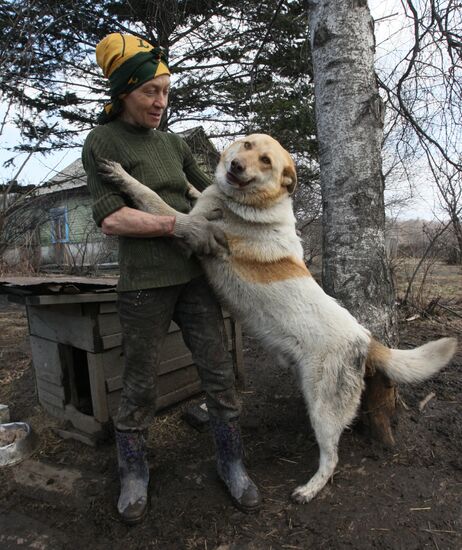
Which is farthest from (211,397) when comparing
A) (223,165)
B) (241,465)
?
(223,165)

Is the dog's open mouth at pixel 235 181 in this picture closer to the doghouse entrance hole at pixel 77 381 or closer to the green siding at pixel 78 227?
the doghouse entrance hole at pixel 77 381

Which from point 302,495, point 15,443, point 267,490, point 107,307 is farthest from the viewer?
point 107,307

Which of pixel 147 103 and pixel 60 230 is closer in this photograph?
pixel 147 103

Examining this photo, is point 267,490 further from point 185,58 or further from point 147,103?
point 185,58

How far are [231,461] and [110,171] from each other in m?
1.72

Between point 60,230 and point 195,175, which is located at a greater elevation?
point 60,230

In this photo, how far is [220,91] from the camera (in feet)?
28.2

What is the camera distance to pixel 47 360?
310 cm

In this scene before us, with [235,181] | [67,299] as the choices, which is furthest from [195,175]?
[67,299]

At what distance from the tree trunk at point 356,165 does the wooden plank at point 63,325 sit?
5.86 feet

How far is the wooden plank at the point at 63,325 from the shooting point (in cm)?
269

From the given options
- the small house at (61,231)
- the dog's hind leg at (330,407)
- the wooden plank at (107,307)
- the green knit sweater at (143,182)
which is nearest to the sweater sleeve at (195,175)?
the green knit sweater at (143,182)

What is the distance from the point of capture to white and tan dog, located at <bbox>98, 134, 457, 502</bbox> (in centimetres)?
217

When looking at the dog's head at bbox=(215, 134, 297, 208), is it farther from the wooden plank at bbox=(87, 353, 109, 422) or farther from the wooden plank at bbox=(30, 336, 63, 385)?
the wooden plank at bbox=(30, 336, 63, 385)
